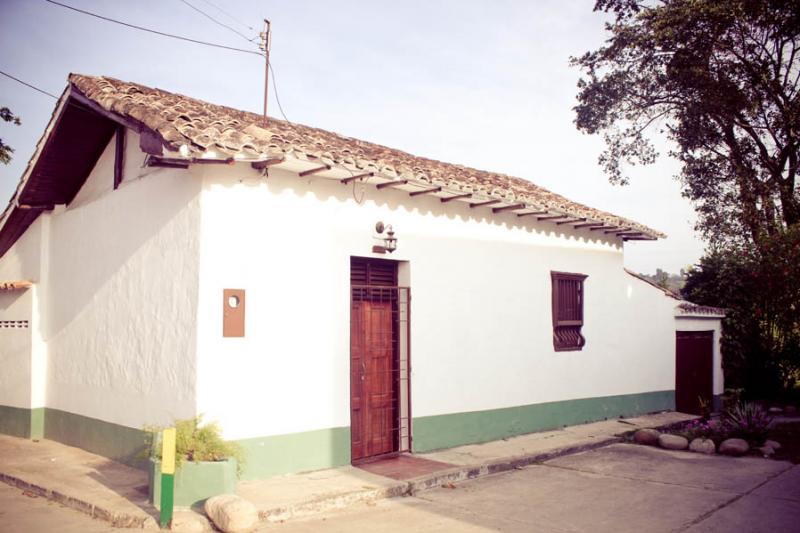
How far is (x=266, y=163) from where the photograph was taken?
6414 mm

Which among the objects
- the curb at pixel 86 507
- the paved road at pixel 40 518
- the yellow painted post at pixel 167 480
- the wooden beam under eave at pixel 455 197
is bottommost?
the paved road at pixel 40 518

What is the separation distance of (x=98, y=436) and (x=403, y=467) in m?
3.90

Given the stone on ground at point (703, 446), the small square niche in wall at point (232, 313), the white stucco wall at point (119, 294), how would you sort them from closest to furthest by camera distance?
the small square niche in wall at point (232, 313), the white stucco wall at point (119, 294), the stone on ground at point (703, 446)

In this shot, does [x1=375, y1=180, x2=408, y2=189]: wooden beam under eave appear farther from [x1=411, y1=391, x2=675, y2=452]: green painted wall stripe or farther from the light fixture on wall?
[x1=411, y1=391, x2=675, y2=452]: green painted wall stripe

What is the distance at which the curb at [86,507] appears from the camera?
5.22 metres

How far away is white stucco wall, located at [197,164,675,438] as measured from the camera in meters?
6.47

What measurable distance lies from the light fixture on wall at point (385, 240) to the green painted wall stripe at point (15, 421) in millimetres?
5762

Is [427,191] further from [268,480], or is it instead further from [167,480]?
[167,480]

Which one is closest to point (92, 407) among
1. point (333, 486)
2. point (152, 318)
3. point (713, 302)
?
point (152, 318)

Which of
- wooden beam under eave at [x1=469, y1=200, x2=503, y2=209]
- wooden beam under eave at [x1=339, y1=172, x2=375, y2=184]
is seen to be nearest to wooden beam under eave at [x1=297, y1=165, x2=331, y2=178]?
wooden beam under eave at [x1=339, y1=172, x2=375, y2=184]

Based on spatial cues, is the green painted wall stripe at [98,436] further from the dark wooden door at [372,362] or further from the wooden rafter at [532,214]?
the wooden rafter at [532,214]

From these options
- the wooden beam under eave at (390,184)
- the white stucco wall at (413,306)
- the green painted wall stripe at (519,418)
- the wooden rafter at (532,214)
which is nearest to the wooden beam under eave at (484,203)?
the white stucco wall at (413,306)

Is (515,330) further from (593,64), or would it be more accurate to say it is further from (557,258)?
(593,64)

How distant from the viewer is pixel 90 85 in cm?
750
